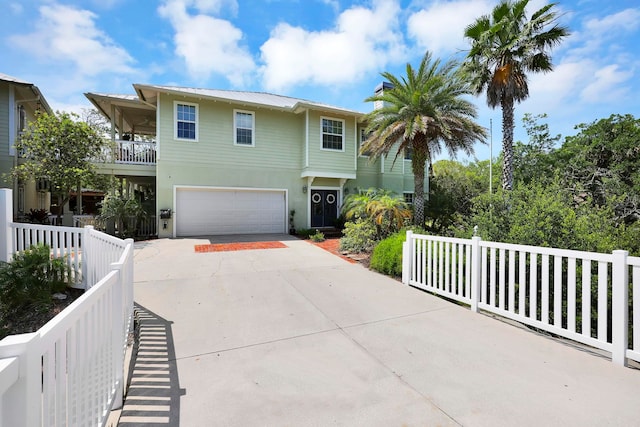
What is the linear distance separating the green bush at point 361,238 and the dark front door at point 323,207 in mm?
5004

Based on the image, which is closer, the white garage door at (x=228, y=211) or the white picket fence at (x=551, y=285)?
the white picket fence at (x=551, y=285)

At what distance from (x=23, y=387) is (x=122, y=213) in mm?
11845

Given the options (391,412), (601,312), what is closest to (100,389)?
(391,412)

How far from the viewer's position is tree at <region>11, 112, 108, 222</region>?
1032 centimetres

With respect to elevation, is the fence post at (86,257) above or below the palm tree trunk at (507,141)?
below

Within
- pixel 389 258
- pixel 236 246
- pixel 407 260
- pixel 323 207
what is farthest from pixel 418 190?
pixel 236 246

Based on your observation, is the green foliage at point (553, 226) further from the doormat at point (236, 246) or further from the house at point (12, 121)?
the house at point (12, 121)

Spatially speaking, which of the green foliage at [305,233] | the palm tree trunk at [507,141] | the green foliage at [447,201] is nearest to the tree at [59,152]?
the green foliage at [305,233]

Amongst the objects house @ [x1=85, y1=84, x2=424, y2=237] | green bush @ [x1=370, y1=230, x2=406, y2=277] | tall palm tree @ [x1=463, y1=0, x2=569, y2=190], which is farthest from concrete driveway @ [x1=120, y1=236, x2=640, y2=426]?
tall palm tree @ [x1=463, y1=0, x2=569, y2=190]

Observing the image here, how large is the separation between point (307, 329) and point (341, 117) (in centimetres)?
1217

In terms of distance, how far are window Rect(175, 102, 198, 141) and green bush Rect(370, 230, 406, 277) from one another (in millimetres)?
9412

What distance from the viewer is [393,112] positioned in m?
9.84

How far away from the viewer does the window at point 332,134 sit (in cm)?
1396

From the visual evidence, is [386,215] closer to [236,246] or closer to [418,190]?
[418,190]
